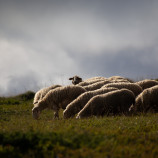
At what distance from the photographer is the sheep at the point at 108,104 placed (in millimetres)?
10617

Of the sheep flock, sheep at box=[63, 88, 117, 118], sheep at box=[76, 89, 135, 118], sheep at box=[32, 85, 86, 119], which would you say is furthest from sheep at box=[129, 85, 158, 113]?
sheep at box=[32, 85, 86, 119]

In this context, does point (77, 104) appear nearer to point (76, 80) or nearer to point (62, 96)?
point (62, 96)

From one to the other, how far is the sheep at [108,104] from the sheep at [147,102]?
1.93 ft

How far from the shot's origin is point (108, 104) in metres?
10.7

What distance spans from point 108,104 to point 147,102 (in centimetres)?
191

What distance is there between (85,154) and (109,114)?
6.34 meters

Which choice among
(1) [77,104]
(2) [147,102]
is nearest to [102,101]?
(1) [77,104]

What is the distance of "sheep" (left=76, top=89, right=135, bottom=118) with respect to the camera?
10.6m

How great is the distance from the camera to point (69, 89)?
12828mm

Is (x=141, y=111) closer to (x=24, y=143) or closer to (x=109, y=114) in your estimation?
(x=109, y=114)

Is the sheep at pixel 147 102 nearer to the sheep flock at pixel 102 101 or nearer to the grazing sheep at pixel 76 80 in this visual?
the sheep flock at pixel 102 101

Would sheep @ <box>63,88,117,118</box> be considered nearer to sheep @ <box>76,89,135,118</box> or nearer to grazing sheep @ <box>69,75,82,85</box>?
sheep @ <box>76,89,135,118</box>

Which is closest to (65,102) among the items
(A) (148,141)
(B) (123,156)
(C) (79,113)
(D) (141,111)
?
(C) (79,113)

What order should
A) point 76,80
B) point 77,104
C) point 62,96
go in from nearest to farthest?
point 77,104 → point 62,96 → point 76,80
